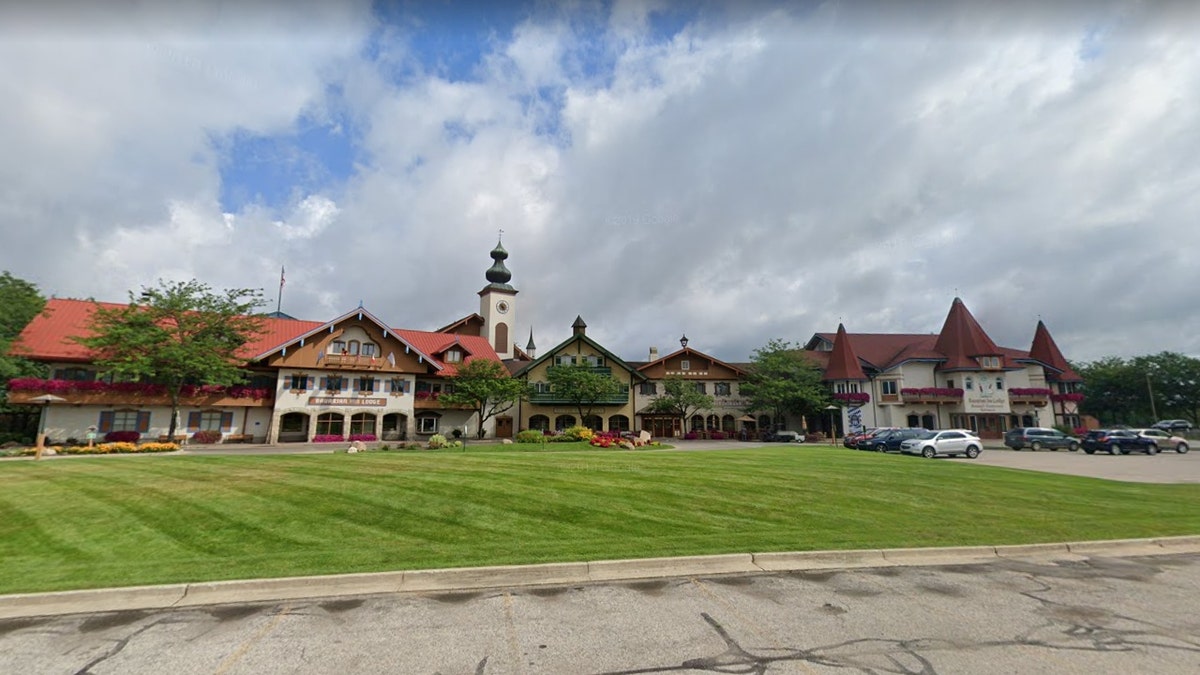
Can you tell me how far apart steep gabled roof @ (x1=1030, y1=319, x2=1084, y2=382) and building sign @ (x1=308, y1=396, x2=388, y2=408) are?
67.7 metres

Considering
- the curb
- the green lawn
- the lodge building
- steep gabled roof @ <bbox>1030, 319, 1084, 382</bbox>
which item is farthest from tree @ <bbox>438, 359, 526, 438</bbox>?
steep gabled roof @ <bbox>1030, 319, 1084, 382</bbox>

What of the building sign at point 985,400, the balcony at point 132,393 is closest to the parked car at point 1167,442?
the building sign at point 985,400

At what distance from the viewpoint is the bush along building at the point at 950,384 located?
2031 inches

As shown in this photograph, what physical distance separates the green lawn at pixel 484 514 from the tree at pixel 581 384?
26.2 metres

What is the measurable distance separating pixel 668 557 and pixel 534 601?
255 cm

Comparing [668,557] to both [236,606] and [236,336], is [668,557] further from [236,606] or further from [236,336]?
[236,336]

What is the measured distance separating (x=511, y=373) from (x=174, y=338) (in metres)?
25.5

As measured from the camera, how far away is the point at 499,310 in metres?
59.1

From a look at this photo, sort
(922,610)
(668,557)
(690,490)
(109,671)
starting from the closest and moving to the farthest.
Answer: (109,671) < (922,610) < (668,557) < (690,490)

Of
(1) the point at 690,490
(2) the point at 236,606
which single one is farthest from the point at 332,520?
(1) the point at 690,490

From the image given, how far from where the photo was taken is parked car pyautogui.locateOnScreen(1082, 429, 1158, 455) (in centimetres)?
3544

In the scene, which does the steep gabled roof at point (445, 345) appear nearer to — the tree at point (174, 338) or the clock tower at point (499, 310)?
the clock tower at point (499, 310)

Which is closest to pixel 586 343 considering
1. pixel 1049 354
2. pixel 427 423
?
pixel 427 423

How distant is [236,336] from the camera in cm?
3656
